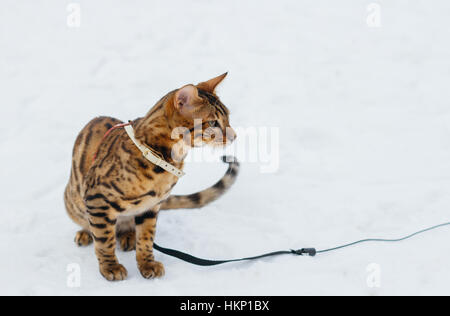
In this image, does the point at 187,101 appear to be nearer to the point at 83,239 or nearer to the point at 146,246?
the point at 146,246

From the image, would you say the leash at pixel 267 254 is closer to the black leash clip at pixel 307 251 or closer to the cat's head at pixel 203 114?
the black leash clip at pixel 307 251

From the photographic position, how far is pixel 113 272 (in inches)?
93.6

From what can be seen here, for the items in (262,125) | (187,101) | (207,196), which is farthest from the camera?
(262,125)

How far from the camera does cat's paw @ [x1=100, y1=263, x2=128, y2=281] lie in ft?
7.79

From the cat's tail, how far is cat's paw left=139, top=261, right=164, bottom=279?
555mm

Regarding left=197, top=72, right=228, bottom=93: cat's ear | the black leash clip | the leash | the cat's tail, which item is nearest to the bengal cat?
left=197, top=72, right=228, bottom=93: cat's ear

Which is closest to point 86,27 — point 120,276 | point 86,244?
point 86,244

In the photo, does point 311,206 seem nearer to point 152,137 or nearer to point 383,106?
point 152,137

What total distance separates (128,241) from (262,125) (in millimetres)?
2004

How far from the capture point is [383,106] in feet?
14.5

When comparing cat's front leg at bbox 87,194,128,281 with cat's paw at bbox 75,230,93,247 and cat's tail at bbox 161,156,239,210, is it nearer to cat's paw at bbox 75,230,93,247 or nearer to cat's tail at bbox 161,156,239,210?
cat's paw at bbox 75,230,93,247

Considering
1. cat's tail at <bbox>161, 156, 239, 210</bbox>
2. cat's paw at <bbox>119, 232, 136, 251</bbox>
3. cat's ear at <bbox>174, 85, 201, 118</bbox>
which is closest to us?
cat's ear at <bbox>174, 85, 201, 118</bbox>
